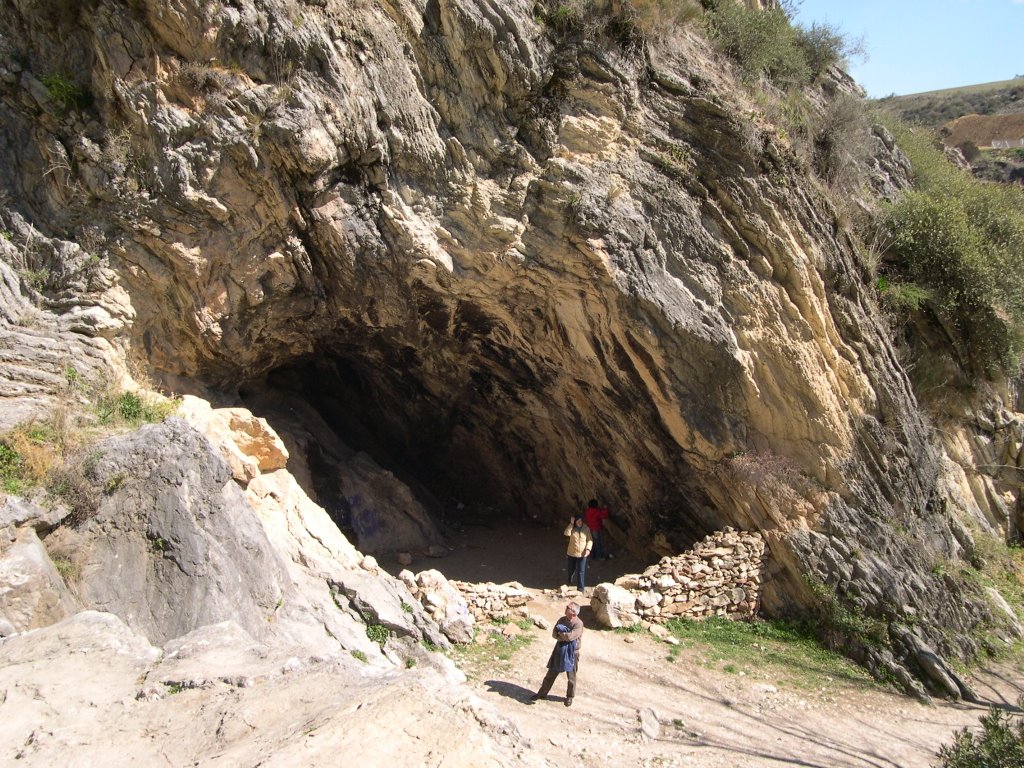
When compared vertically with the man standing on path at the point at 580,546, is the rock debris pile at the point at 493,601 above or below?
below

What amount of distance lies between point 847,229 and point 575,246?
4.74 m

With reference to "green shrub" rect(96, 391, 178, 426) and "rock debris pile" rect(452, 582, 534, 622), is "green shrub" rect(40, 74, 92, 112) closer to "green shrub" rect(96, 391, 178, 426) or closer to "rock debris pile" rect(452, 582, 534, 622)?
"green shrub" rect(96, 391, 178, 426)

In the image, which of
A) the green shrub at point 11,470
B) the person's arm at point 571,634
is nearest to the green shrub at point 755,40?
the person's arm at point 571,634

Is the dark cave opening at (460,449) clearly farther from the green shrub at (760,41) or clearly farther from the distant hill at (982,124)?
the distant hill at (982,124)

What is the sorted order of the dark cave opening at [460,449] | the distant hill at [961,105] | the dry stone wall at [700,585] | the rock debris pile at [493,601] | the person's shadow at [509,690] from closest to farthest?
the person's shadow at [509,690] < the rock debris pile at [493,601] < the dry stone wall at [700,585] < the dark cave opening at [460,449] < the distant hill at [961,105]

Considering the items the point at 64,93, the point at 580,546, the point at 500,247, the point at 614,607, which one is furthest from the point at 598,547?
the point at 64,93

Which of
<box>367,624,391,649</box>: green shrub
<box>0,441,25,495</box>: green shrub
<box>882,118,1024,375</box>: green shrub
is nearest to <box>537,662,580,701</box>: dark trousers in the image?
<box>367,624,391,649</box>: green shrub

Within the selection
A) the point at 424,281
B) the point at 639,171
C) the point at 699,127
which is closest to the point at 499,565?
the point at 424,281

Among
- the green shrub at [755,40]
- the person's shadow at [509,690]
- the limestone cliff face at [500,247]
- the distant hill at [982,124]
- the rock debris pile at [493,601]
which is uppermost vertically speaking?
the distant hill at [982,124]

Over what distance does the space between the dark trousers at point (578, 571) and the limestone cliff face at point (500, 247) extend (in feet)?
5.64

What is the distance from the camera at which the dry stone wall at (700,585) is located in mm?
9172

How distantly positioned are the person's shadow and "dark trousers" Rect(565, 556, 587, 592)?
3.03m

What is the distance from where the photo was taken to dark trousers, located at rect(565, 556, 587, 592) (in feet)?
32.6

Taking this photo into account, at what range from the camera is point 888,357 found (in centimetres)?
1080
